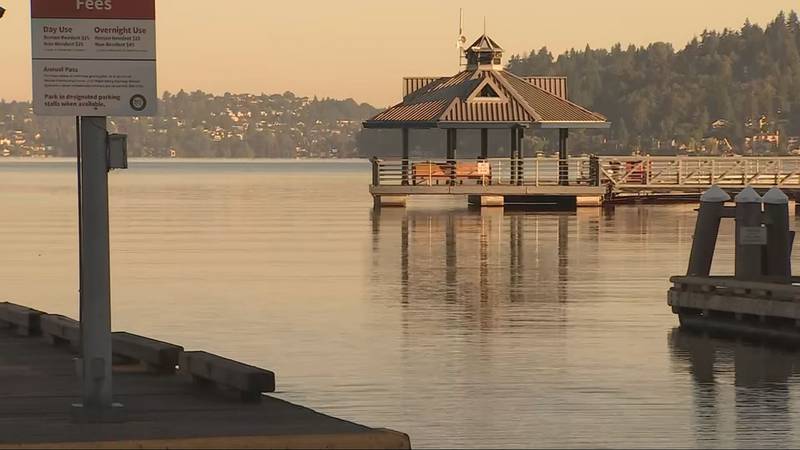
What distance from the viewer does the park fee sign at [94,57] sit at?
1173cm

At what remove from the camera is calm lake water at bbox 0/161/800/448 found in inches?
554

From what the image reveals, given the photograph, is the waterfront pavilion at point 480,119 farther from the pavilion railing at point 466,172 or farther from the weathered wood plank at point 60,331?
the weathered wood plank at point 60,331

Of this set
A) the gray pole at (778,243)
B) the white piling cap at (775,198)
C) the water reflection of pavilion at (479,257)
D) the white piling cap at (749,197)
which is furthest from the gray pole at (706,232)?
the water reflection of pavilion at (479,257)

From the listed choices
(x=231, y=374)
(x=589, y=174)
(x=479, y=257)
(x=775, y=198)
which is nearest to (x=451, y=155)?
(x=589, y=174)

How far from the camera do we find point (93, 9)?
11820 millimetres

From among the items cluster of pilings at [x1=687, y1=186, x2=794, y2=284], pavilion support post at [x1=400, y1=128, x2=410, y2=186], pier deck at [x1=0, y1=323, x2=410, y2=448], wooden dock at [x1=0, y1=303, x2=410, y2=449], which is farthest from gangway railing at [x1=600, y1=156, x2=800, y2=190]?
pier deck at [x1=0, y1=323, x2=410, y2=448]

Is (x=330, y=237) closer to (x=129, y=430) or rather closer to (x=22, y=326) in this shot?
(x=22, y=326)

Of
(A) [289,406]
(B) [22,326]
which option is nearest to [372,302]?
(B) [22,326]

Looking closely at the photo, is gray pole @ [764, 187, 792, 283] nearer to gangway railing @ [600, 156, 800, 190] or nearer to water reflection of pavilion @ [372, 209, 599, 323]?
water reflection of pavilion @ [372, 209, 599, 323]

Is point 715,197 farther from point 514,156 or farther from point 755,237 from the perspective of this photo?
point 514,156

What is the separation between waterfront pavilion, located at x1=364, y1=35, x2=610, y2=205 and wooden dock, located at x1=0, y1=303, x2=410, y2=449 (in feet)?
166

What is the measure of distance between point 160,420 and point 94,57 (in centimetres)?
228

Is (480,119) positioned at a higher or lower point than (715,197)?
higher

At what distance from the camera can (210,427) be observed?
11258 millimetres
